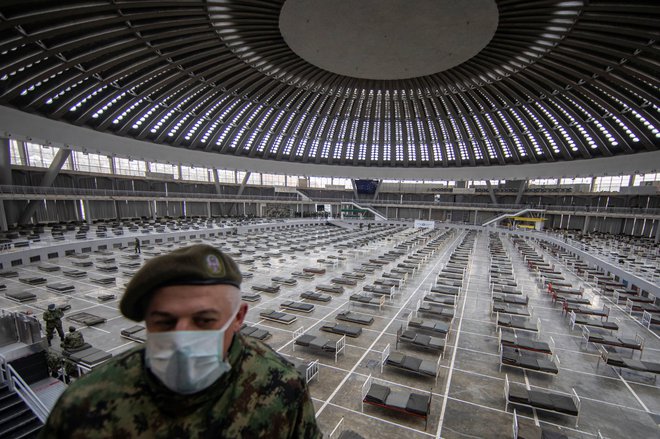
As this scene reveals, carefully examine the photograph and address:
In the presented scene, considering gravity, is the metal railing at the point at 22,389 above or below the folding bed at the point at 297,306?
above

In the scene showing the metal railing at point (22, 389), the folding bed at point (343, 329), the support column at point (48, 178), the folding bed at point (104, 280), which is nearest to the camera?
the metal railing at point (22, 389)

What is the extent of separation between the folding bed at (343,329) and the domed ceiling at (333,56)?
24.7 metres

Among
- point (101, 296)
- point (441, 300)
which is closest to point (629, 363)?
point (441, 300)

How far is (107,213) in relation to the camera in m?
47.9

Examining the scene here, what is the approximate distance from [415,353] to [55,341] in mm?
13895

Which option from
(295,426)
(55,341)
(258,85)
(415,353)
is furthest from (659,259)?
(258,85)

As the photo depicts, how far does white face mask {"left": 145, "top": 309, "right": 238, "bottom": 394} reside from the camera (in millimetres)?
1476

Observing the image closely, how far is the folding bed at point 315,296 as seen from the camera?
664 inches

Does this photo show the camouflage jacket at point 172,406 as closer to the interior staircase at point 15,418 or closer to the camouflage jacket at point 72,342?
the interior staircase at point 15,418

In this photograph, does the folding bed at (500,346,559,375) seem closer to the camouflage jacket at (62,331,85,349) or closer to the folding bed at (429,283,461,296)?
the folding bed at (429,283,461,296)

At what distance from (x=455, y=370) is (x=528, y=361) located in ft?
8.47

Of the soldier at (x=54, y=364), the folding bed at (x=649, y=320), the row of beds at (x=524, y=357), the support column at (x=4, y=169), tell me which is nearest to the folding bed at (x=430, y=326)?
the row of beds at (x=524, y=357)

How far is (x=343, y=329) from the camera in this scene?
1299 centimetres

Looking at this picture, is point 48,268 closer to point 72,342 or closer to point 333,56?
point 72,342
